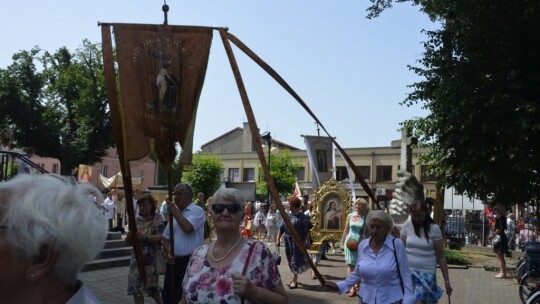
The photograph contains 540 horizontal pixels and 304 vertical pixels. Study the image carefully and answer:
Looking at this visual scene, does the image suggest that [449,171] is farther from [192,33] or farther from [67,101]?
[67,101]

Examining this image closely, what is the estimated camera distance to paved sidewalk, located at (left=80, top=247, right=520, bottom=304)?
10.2 meters

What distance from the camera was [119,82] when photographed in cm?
604

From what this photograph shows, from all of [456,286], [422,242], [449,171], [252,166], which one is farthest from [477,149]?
[252,166]

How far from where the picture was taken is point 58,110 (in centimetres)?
4309

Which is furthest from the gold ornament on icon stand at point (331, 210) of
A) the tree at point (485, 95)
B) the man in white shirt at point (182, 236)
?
the man in white shirt at point (182, 236)

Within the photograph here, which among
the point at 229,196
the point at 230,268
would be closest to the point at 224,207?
the point at 229,196

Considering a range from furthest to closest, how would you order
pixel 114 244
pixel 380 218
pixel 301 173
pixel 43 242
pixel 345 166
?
pixel 301 173
pixel 345 166
pixel 114 244
pixel 380 218
pixel 43 242

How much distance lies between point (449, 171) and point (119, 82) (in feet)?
32.7

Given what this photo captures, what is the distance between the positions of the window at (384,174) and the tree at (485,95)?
46432mm

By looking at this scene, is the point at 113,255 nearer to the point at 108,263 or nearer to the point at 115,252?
the point at 115,252

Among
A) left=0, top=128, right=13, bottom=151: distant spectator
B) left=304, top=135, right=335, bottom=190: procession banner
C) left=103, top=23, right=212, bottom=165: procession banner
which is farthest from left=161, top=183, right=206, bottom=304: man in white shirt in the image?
left=304, top=135, right=335, bottom=190: procession banner

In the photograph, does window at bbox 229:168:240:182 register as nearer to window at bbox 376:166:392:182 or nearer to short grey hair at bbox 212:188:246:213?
window at bbox 376:166:392:182

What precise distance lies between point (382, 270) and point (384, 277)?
64mm

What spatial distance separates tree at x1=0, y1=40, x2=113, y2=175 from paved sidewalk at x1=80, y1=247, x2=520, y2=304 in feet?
95.4
